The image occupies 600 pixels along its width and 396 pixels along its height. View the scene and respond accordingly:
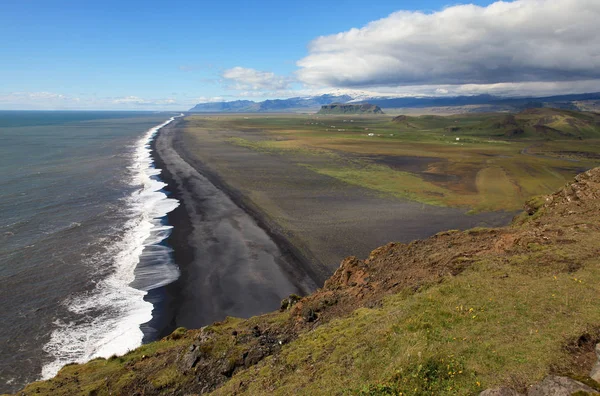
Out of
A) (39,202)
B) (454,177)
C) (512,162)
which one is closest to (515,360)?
(39,202)

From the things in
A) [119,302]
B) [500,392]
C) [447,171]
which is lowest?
[119,302]

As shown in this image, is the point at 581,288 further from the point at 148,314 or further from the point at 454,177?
the point at 454,177

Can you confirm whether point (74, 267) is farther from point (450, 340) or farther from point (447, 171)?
point (447, 171)

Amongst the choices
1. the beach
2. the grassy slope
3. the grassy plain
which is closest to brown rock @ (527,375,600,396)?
the grassy slope

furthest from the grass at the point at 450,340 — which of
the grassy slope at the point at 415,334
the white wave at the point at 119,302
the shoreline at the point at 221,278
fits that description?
the white wave at the point at 119,302

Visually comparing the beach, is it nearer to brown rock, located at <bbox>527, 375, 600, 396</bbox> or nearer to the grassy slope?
the grassy slope

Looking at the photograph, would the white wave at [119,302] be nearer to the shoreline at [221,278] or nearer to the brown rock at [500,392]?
the shoreline at [221,278]

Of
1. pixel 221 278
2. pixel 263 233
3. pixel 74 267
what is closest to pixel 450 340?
pixel 221 278
